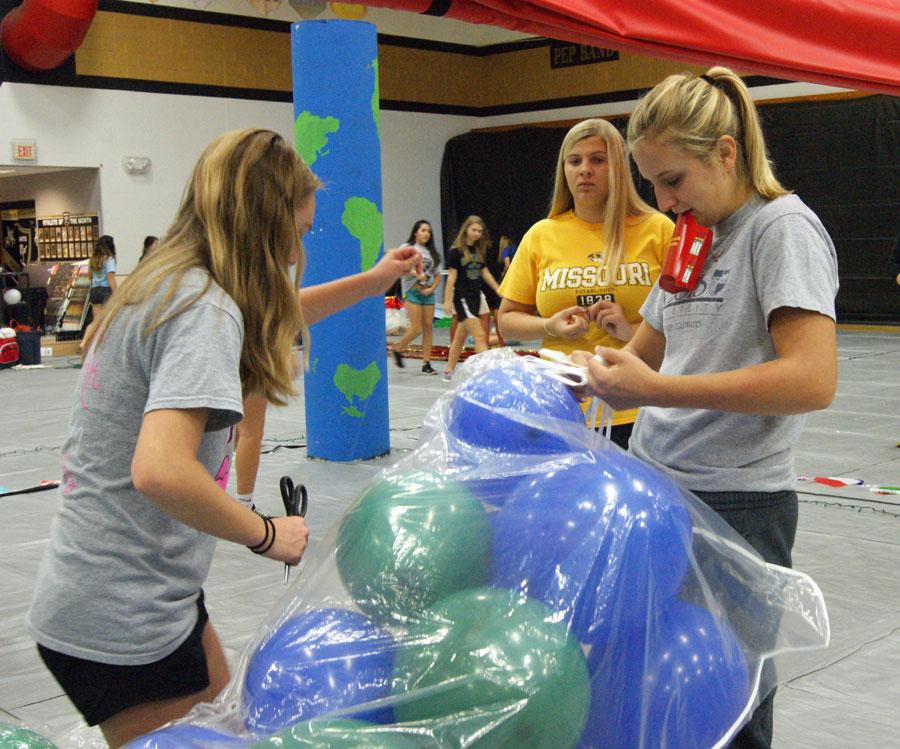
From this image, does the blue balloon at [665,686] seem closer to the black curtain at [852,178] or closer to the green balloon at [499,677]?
the green balloon at [499,677]

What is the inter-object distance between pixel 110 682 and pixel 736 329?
1151mm

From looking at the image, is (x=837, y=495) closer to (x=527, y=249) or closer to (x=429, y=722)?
(x=527, y=249)

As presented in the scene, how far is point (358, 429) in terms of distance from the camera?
625 centimetres

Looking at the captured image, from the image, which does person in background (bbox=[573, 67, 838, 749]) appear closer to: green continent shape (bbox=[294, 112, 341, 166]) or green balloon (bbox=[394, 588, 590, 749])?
green balloon (bbox=[394, 588, 590, 749])

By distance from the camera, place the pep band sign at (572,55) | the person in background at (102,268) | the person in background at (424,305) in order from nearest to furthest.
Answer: the person in background at (424,305), the person in background at (102,268), the pep band sign at (572,55)

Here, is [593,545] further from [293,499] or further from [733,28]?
[293,499]

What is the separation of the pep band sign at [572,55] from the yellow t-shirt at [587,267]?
1526 cm

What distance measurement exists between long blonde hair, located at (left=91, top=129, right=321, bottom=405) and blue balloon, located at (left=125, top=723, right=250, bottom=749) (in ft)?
1.75

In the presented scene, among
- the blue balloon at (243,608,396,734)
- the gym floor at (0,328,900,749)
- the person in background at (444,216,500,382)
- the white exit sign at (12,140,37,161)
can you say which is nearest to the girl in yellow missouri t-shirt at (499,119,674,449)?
the gym floor at (0,328,900,749)

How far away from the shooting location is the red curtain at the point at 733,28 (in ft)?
3.94

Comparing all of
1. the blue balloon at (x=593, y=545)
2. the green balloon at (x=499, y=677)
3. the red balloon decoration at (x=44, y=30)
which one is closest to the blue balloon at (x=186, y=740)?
the green balloon at (x=499, y=677)

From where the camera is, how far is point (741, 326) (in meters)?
1.71

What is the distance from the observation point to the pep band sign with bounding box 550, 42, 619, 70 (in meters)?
17.8

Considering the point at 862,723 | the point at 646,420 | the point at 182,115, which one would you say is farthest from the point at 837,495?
the point at 182,115
